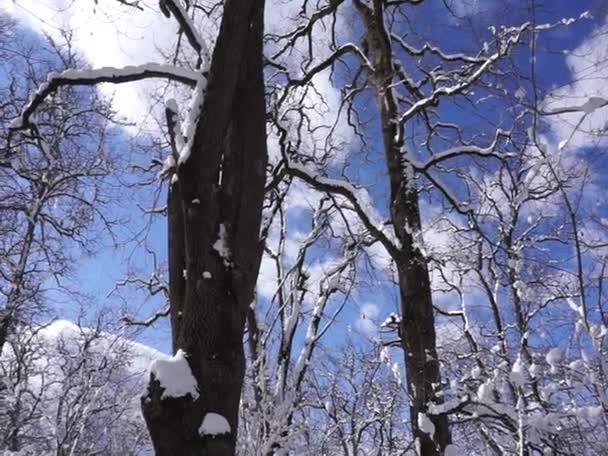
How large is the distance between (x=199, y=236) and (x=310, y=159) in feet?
17.1

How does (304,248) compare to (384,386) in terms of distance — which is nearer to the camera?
(304,248)

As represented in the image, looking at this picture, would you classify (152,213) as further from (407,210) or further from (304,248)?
(304,248)

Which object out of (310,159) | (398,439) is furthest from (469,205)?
(398,439)

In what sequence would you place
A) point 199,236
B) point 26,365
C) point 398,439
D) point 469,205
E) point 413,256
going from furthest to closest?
point 398,439 → point 26,365 → point 469,205 → point 413,256 → point 199,236

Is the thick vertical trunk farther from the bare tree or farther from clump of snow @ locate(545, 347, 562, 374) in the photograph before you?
the bare tree

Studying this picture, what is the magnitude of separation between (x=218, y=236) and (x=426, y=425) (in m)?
2.29

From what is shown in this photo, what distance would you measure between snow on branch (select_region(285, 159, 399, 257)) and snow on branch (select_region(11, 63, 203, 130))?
1551mm

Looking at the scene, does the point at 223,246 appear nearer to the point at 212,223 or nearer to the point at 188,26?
the point at 212,223

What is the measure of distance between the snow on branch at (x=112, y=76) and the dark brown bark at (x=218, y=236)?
39 cm

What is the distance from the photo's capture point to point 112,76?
11.9 feet

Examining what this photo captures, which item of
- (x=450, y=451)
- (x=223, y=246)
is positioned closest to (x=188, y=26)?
(x=223, y=246)

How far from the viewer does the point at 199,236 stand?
3.13m

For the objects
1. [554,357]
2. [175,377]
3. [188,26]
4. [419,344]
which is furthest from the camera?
[419,344]

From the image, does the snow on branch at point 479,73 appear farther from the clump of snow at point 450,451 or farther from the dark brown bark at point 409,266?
the clump of snow at point 450,451
